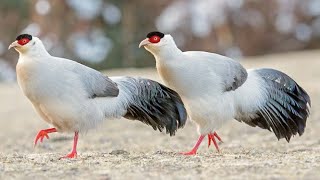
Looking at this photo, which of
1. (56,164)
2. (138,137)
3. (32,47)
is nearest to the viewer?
(56,164)

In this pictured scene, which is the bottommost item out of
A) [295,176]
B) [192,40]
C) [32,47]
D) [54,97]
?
[295,176]

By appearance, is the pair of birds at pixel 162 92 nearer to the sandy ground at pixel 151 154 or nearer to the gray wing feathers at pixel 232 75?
the gray wing feathers at pixel 232 75

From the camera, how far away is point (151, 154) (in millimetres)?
5039

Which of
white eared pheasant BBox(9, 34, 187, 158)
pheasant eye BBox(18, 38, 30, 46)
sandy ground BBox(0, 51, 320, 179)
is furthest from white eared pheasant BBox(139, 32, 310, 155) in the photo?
pheasant eye BBox(18, 38, 30, 46)

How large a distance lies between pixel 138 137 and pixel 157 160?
10.7 ft

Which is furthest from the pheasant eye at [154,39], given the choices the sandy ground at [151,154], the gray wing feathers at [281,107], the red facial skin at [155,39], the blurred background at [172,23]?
the blurred background at [172,23]

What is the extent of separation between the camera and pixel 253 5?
86.5 feet

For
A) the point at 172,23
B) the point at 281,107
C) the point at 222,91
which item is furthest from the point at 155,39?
the point at 172,23

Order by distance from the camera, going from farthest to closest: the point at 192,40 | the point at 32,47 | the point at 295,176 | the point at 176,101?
1. the point at 192,40
2. the point at 176,101
3. the point at 32,47
4. the point at 295,176

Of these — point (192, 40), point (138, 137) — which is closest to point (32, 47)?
point (138, 137)

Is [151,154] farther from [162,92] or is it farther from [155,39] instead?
[155,39]

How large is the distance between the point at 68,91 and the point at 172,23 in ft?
71.7

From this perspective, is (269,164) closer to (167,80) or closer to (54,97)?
(167,80)

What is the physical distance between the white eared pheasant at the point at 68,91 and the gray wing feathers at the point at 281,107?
0.63 m
